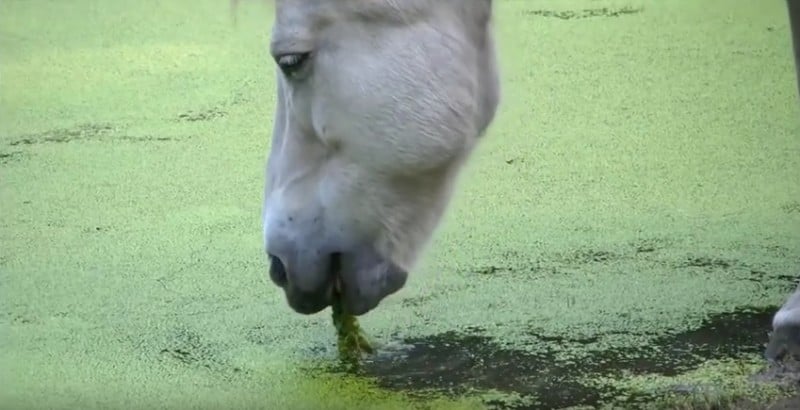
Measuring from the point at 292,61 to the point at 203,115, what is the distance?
5.46 ft

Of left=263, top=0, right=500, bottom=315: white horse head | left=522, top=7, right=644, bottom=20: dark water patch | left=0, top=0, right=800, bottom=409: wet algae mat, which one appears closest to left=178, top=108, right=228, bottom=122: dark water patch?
left=0, top=0, right=800, bottom=409: wet algae mat

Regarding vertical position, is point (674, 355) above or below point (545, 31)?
below

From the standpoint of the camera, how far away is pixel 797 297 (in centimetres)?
206

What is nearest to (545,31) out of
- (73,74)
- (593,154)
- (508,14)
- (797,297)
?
(508,14)

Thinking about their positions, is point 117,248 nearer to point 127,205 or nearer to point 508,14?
point 127,205

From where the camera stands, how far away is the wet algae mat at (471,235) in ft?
6.59

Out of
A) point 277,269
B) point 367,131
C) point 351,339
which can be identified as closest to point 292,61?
point 367,131

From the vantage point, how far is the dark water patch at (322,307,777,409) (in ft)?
6.41

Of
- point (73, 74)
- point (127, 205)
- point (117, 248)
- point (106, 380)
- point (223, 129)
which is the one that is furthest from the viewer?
point (73, 74)

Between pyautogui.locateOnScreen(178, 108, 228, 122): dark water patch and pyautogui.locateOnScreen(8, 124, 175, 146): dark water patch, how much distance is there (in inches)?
5.4

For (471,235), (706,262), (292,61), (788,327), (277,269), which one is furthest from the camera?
(471,235)

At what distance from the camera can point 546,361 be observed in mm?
2045

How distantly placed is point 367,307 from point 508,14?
2.07m

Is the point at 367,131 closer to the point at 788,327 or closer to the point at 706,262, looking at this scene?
the point at 788,327
